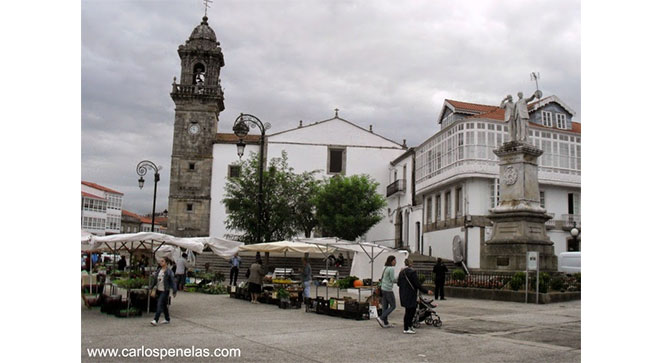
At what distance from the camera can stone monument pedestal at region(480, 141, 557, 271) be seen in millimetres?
19125

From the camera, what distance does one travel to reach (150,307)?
13156 millimetres

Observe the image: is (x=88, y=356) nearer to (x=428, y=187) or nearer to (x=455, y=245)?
(x=455, y=245)

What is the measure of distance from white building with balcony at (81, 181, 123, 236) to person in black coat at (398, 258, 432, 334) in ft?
185

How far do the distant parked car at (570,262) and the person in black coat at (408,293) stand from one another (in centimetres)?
1711

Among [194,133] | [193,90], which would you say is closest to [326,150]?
[194,133]

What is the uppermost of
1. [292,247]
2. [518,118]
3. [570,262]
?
[518,118]

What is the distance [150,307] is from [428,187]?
25.7 metres

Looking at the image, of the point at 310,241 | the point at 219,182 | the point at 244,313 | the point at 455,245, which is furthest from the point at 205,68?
the point at 244,313

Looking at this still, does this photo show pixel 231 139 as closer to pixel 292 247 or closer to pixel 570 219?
pixel 570 219

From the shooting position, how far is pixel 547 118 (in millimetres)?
36969

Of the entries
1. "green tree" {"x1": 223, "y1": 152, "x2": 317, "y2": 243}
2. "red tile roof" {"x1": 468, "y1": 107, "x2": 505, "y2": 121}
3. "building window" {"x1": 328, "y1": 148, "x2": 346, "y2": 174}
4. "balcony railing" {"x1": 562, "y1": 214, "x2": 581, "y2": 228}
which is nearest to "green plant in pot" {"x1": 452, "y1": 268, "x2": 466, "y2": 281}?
"green tree" {"x1": 223, "y1": 152, "x2": 317, "y2": 243}

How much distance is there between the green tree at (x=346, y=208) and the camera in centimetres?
3706

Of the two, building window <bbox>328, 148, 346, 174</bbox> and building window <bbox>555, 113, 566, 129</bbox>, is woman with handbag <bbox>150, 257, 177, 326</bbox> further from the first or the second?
building window <bbox>328, 148, 346, 174</bbox>

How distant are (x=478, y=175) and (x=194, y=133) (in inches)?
957
